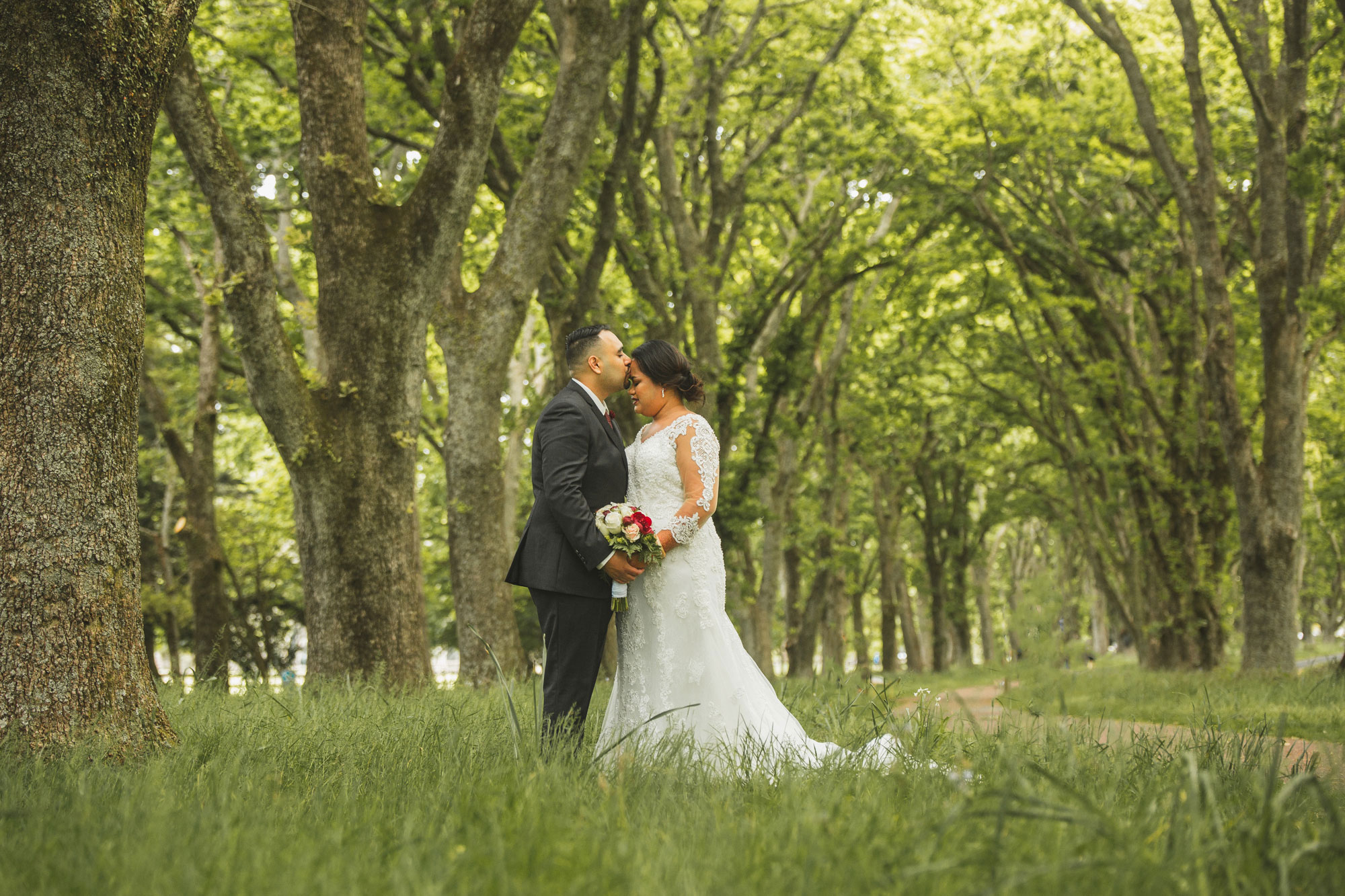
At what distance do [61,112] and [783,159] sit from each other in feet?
47.0

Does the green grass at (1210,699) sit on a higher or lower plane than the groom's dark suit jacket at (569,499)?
lower

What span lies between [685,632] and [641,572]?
45 centimetres

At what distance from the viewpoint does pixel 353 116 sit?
23.9 ft

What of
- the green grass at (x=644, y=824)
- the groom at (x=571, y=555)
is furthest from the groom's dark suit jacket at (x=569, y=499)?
the green grass at (x=644, y=824)

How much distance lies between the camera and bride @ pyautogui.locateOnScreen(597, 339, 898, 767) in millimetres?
4758

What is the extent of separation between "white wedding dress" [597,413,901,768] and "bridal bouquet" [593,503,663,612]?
22 centimetres

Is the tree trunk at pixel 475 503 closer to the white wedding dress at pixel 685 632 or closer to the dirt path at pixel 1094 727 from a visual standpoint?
the white wedding dress at pixel 685 632

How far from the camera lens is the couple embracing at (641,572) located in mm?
4559

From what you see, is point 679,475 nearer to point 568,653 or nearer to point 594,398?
point 594,398

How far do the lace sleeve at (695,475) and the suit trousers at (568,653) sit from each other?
1.90 feet

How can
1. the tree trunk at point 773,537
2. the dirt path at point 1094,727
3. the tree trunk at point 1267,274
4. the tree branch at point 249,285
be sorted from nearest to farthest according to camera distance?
the dirt path at point 1094,727
the tree branch at point 249,285
the tree trunk at point 1267,274
the tree trunk at point 773,537

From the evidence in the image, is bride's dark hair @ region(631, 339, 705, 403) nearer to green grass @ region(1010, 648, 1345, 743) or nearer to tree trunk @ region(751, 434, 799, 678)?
green grass @ region(1010, 648, 1345, 743)

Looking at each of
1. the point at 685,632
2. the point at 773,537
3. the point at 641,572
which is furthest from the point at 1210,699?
the point at 773,537

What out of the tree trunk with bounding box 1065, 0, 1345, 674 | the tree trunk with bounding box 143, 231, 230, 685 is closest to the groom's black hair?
the tree trunk with bounding box 1065, 0, 1345, 674
